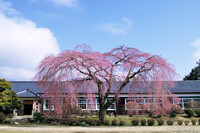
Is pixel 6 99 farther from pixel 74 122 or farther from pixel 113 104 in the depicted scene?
pixel 113 104

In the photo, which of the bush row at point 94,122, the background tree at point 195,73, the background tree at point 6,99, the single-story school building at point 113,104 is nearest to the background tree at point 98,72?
the bush row at point 94,122

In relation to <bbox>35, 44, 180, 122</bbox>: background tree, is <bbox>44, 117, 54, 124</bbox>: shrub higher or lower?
lower

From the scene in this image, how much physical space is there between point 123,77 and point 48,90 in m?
5.46

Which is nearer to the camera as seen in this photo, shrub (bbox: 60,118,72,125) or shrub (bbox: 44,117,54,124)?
shrub (bbox: 60,118,72,125)

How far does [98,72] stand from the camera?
13477 millimetres

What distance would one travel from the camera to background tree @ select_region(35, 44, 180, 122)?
12359mm

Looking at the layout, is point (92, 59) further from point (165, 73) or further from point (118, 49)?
point (165, 73)

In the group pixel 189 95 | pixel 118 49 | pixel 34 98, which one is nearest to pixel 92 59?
pixel 118 49

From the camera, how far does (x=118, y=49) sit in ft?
47.6

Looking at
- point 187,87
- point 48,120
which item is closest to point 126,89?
point 187,87

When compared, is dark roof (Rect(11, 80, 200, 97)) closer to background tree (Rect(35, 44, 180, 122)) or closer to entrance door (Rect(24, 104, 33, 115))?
entrance door (Rect(24, 104, 33, 115))

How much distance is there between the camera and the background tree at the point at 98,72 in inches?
487

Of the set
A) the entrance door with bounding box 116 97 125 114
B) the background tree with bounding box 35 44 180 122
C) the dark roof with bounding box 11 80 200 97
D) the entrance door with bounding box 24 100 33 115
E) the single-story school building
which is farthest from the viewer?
the entrance door with bounding box 24 100 33 115

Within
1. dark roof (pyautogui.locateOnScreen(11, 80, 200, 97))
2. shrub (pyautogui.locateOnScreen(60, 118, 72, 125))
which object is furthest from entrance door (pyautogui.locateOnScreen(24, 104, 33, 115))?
shrub (pyautogui.locateOnScreen(60, 118, 72, 125))
